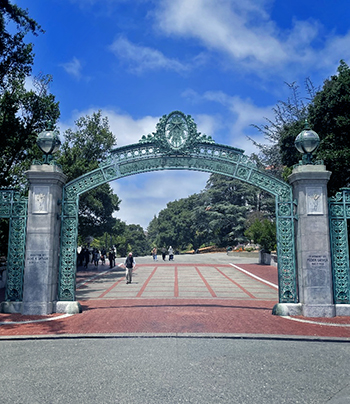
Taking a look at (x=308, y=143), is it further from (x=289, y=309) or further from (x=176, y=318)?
(x=176, y=318)

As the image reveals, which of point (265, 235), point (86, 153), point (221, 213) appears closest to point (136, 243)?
point (221, 213)

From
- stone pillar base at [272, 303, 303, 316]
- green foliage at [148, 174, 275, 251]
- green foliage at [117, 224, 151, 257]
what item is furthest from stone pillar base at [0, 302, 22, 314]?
green foliage at [117, 224, 151, 257]

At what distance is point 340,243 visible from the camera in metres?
9.52

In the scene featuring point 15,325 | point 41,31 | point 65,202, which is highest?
point 41,31

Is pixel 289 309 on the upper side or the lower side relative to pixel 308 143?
lower

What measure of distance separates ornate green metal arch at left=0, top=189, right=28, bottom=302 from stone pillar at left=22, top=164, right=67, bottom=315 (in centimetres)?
30

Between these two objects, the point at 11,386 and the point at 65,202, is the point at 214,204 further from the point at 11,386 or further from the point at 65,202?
the point at 11,386

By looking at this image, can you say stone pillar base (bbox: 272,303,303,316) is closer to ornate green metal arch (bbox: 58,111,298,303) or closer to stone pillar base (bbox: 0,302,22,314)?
ornate green metal arch (bbox: 58,111,298,303)

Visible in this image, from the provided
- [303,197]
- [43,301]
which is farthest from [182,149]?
[43,301]

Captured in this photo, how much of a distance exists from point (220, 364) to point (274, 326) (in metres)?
3.13

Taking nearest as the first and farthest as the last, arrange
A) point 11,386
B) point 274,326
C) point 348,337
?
point 11,386 < point 348,337 < point 274,326

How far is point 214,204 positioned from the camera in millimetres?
48875

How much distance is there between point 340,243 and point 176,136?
5614mm

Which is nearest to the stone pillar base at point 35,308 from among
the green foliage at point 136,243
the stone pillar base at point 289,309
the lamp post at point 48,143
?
the lamp post at point 48,143
